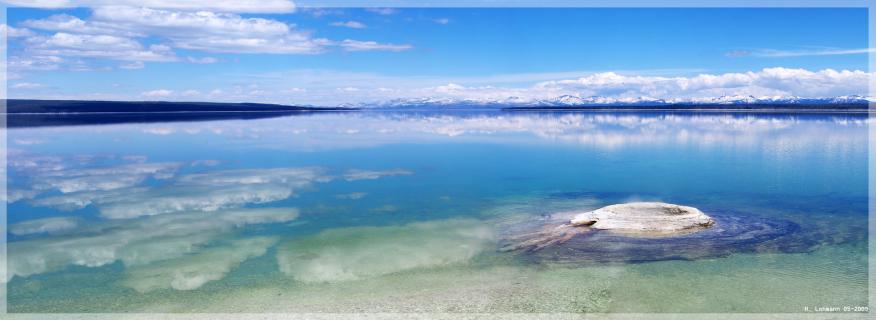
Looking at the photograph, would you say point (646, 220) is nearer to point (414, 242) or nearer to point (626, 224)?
point (626, 224)

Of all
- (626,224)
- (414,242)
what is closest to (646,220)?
(626,224)

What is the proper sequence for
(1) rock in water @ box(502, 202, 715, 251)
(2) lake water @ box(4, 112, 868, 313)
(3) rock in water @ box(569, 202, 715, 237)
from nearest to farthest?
(2) lake water @ box(4, 112, 868, 313) → (1) rock in water @ box(502, 202, 715, 251) → (3) rock in water @ box(569, 202, 715, 237)

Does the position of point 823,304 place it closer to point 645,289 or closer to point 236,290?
point 645,289

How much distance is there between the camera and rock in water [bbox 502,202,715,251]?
13570mm

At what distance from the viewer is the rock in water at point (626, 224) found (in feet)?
44.5

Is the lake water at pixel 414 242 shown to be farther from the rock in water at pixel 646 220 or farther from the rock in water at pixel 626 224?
the rock in water at pixel 646 220

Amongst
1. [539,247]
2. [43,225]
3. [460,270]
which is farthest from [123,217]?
[539,247]

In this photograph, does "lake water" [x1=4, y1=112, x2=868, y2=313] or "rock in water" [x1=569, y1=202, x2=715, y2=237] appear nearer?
"lake water" [x1=4, y1=112, x2=868, y2=313]

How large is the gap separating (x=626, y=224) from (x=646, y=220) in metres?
0.59

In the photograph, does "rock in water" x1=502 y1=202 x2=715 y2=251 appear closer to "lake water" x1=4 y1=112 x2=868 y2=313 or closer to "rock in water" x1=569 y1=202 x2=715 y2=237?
"rock in water" x1=569 y1=202 x2=715 y2=237

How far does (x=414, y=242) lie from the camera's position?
1364 centimetres

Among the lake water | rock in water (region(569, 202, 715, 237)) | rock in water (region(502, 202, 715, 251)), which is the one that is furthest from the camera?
rock in water (region(569, 202, 715, 237))

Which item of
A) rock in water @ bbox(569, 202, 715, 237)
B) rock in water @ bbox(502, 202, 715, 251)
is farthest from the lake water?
rock in water @ bbox(569, 202, 715, 237)

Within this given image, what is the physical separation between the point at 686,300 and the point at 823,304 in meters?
2.22
